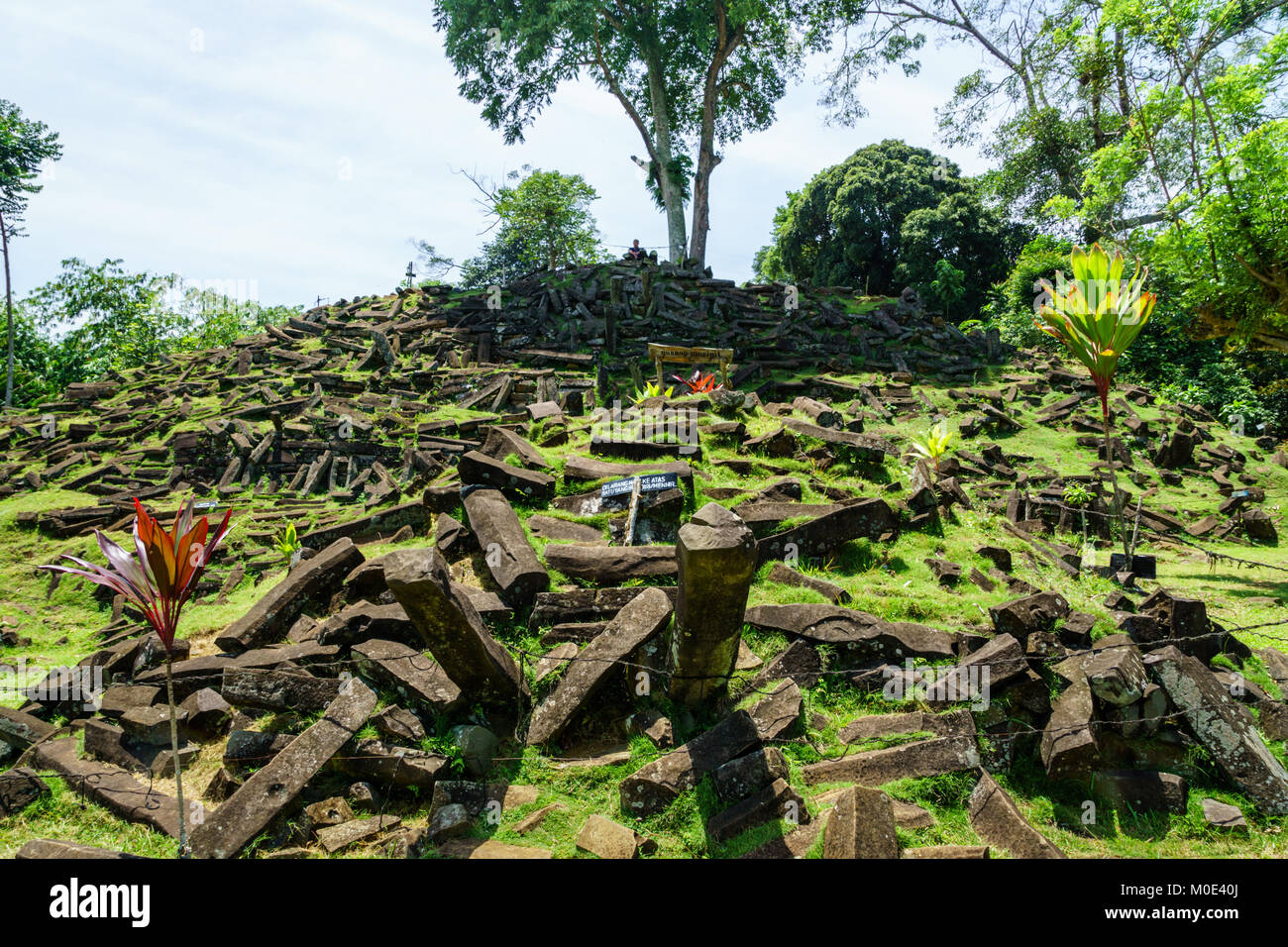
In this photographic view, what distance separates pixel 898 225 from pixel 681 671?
100.0 feet

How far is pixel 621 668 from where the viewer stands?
14.7ft

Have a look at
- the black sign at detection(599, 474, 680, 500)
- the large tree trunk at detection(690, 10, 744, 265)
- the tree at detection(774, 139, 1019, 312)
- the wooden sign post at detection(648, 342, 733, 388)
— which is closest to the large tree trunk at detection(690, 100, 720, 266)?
the large tree trunk at detection(690, 10, 744, 265)

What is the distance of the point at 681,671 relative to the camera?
13.8 ft

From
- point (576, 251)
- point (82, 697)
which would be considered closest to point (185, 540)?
point (82, 697)

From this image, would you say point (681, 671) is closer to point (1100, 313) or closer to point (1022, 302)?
point (1100, 313)

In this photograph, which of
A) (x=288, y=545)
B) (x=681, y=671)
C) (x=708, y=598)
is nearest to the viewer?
(x=708, y=598)

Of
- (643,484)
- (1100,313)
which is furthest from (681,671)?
(1100,313)

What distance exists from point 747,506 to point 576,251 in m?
33.2

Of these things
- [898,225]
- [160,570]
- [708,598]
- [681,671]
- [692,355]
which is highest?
[898,225]

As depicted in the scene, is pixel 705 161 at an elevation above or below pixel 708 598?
above

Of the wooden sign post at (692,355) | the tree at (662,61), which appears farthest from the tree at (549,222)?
the wooden sign post at (692,355)

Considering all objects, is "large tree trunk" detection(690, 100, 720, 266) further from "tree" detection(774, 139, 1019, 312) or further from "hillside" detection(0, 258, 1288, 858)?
"hillside" detection(0, 258, 1288, 858)

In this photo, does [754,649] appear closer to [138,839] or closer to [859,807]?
[859,807]

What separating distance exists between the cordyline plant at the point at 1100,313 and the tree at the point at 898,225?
76.9 feet
